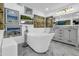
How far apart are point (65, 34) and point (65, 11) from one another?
1.28 meters

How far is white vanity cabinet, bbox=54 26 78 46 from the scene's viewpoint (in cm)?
383

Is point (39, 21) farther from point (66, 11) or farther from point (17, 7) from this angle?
point (66, 11)

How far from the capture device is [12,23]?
3.33 metres

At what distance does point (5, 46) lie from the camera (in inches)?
68.1

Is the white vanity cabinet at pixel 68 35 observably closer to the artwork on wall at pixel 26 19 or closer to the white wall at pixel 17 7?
the white wall at pixel 17 7

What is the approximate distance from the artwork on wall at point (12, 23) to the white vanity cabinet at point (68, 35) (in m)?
2.39

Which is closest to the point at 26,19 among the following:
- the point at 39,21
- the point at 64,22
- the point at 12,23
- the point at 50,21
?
the point at 39,21

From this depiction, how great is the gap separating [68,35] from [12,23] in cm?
290

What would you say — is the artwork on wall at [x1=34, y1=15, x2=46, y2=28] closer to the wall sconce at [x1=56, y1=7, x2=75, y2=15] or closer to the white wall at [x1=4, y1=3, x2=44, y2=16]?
the white wall at [x1=4, y1=3, x2=44, y2=16]

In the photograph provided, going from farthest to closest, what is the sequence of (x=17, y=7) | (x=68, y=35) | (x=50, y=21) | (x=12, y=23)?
(x=50, y=21), (x=68, y=35), (x=17, y=7), (x=12, y=23)

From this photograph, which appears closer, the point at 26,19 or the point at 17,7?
the point at 17,7

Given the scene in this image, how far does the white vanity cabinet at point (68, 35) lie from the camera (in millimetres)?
3834

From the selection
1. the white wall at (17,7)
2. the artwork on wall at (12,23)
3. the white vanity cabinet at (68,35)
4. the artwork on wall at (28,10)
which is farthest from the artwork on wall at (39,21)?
the white vanity cabinet at (68,35)

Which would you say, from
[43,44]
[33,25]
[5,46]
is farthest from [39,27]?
[5,46]
